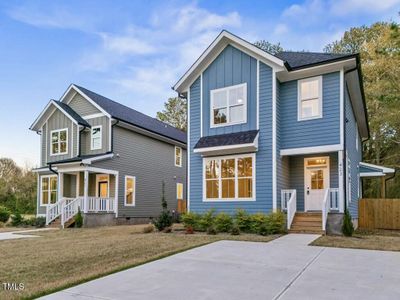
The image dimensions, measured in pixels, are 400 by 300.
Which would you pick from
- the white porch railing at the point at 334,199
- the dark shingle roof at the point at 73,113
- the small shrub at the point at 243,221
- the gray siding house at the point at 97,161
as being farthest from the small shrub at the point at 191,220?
the dark shingle roof at the point at 73,113

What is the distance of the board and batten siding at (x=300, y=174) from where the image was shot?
517 inches

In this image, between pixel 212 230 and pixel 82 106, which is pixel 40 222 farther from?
pixel 212 230

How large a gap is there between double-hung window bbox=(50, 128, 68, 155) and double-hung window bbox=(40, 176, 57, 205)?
1.68 m

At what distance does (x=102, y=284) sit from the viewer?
527cm

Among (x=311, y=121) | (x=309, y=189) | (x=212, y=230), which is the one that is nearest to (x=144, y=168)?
(x=212, y=230)

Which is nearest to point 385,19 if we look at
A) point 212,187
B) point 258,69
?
point 258,69

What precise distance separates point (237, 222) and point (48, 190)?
45.7ft

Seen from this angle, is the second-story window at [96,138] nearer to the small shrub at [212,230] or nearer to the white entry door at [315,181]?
the small shrub at [212,230]

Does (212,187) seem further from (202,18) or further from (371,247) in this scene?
(202,18)

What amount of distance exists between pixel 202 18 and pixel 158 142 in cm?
878

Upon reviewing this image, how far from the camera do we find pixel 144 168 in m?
21.5

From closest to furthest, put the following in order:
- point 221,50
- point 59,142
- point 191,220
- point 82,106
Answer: point 191,220
point 221,50
point 82,106
point 59,142

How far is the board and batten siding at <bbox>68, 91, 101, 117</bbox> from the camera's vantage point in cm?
2000

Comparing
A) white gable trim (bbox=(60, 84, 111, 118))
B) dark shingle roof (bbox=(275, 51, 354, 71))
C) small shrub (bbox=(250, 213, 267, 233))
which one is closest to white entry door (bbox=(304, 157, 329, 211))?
small shrub (bbox=(250, 213, 267, 233))
